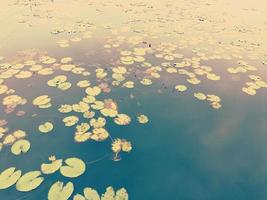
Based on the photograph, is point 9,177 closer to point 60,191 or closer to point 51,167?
point 51,167

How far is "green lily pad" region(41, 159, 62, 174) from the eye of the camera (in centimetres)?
390

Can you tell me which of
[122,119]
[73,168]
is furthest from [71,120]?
[73,168]

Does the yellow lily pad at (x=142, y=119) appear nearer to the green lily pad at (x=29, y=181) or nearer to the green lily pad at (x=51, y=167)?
the green lily pad at (x=51, y=167)

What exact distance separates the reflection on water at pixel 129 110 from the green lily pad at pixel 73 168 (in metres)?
0.01

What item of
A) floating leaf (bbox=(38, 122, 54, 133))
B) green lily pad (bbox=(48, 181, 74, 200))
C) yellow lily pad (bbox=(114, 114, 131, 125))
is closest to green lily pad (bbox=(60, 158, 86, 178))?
green lily pad (bbox=(48, 181, 74, 200))

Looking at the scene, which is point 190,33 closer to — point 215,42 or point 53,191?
point 215,42

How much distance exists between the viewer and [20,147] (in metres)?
4.28

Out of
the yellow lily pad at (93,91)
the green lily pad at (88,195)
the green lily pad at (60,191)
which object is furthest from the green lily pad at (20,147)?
the yellow lily pad at (93,91)

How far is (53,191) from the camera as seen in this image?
362 centimetres

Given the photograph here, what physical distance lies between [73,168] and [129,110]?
1.71 m

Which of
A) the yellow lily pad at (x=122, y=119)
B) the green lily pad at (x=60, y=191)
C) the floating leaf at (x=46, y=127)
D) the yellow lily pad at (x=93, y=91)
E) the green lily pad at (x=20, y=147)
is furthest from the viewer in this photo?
the yellow lily pad at (x=93, y=91)

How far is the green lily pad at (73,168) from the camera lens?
3877 millimetres

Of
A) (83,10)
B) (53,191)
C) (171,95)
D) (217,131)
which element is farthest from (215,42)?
(53,191)

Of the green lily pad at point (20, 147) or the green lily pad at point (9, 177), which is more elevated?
the green lily pad at point (9, 177)
